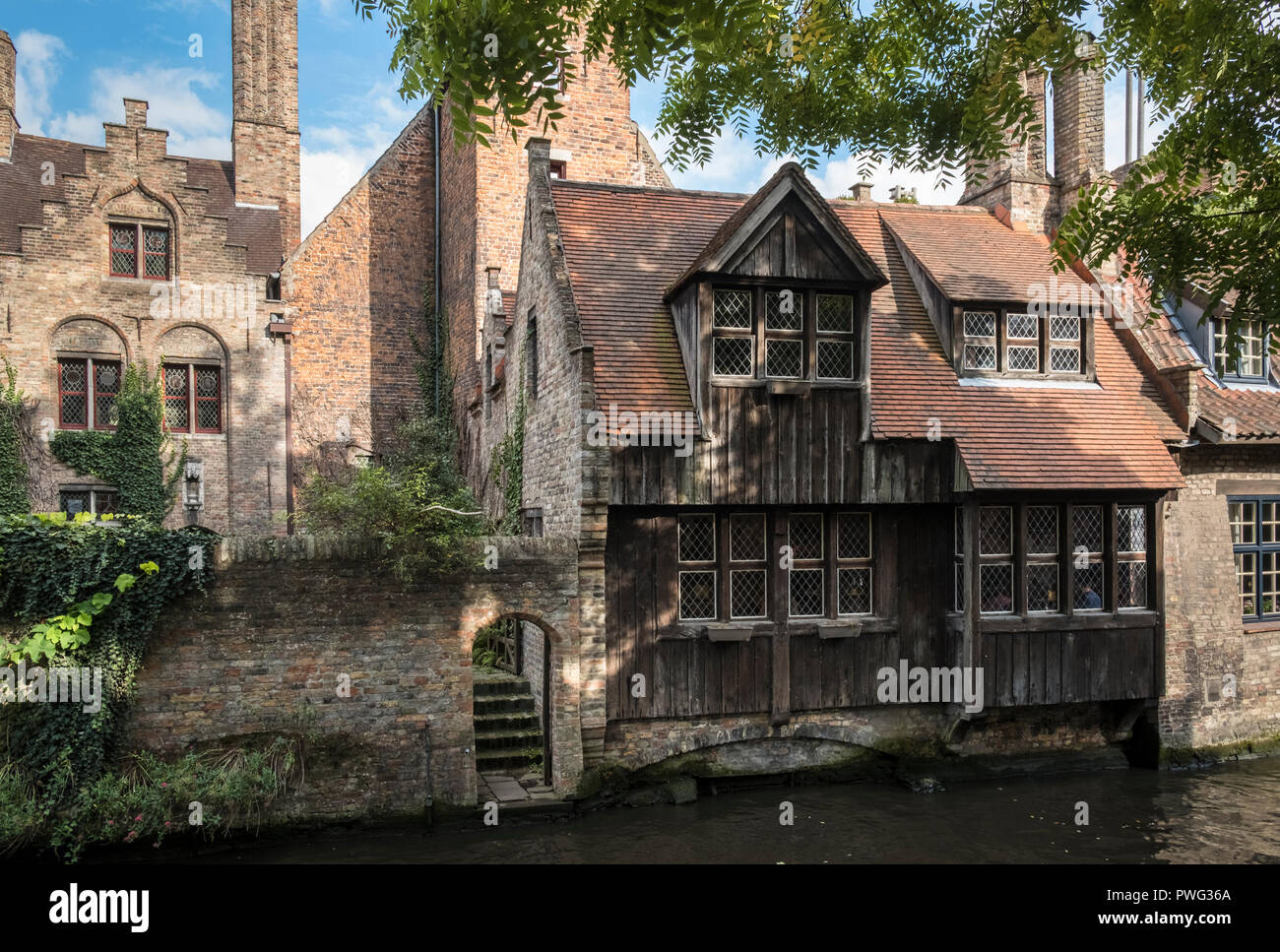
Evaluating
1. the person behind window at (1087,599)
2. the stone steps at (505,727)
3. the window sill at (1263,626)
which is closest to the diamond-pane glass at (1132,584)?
the person behind window at (1087,599)

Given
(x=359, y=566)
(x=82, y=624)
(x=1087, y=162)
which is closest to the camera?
(x=82, y=624)

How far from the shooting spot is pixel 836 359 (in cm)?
1323

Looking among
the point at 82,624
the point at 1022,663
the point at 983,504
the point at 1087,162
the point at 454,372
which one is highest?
the point at 1087,162

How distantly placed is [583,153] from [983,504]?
47.8 feet

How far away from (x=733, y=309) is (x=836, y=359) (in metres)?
1.72

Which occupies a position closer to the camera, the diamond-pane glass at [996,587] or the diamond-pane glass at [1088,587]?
the diamond-pane glass at [996,587]

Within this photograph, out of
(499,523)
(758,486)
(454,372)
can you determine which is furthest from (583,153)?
(758,486)

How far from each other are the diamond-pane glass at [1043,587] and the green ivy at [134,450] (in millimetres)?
17044

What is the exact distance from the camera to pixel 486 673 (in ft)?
52.5

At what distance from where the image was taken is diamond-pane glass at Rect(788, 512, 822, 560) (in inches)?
525

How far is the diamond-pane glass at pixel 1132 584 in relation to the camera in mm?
14156

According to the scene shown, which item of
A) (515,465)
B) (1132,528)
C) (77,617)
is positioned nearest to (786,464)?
(515,465)

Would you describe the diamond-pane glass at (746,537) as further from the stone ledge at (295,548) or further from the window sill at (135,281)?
the window sill at (135,281)

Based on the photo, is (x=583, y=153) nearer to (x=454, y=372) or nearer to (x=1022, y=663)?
(x=454, y=372)
